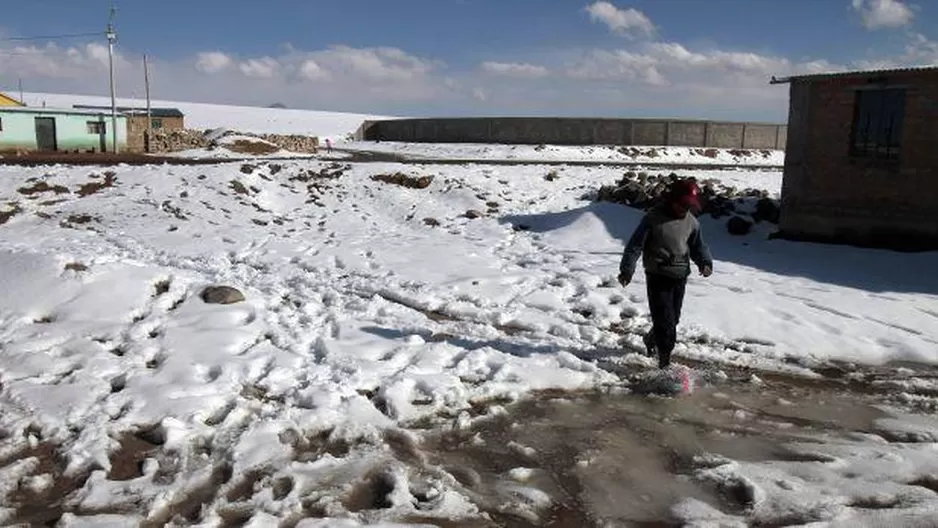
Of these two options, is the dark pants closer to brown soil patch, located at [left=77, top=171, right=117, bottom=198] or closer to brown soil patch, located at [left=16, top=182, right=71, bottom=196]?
brown soil patch, located at [left=77, top=171, right=117, bottom=198]

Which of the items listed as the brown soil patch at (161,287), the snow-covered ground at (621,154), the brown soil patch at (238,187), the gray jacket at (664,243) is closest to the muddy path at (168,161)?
the brown soil patch at (238,187)

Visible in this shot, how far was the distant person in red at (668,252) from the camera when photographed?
6.26m

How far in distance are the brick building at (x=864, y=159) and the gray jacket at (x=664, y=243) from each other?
322 inches

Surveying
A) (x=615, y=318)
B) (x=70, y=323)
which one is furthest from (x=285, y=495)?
(x=615, y=318)

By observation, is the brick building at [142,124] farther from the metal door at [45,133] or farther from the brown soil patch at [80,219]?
the brown soil patch at [80,219]

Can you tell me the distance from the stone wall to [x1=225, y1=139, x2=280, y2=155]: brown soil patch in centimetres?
287

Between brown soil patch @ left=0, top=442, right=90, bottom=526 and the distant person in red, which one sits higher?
the distant person in red

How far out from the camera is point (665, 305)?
6391 mm

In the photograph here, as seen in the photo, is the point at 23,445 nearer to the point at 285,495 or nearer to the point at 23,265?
the point at 285,495

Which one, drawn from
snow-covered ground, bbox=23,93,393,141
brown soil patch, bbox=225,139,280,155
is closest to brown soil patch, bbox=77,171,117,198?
brown soil patch, bbox=225,139,280,155

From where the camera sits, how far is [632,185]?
17.3 metres

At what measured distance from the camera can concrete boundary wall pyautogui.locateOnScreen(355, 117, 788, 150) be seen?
43312 mm

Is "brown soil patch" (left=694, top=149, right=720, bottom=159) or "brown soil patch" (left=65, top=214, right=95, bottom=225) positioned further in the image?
"brown soil patch" (left=694, top=149, right=720, bottom=159)

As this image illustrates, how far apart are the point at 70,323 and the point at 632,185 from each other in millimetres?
13304
